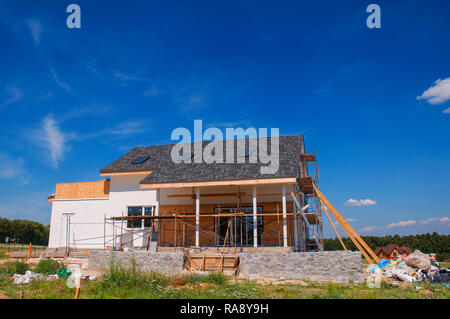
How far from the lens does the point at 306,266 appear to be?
1559cm

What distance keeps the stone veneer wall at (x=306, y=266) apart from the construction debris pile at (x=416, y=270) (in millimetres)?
1744

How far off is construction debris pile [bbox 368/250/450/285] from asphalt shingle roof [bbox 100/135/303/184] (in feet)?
20.7

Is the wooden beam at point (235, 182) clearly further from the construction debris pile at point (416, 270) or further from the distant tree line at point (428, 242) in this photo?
the distant tree line at point (428, 242)

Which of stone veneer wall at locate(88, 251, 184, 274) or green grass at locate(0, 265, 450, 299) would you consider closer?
green grass at locate(0, 265, 450, 299)

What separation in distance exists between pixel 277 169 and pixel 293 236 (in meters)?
4.47

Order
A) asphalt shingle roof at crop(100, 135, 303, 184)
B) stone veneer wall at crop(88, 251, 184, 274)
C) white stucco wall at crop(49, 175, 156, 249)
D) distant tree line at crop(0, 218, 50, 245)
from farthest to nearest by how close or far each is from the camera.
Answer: distant tree line at crop(0, 218, 50, 245) < white stucco wall at crop(49, 175, 156, 249) < asphalt shingle roof at crop(100, 135, 303, 184) < stone veneer wall at crop(88, 251, 184, 274)

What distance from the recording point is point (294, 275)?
15.6 meters

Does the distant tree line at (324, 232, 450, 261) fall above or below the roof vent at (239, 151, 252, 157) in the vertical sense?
below

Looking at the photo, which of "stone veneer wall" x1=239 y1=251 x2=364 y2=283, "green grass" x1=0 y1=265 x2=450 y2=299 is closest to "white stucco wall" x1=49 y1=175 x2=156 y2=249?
"stone veneer wall" x1=239 y1=251 x2=364 y2=283

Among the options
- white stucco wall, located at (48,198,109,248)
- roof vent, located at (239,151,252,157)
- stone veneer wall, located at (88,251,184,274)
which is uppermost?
roof vent, located at (239,151,252,157)

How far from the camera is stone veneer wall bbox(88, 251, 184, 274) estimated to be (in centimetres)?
1712

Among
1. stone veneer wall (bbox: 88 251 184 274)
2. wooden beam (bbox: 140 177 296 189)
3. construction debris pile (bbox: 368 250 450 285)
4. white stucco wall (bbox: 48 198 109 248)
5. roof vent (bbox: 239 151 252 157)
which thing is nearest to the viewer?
construction debris pile (bbox: 368 250 450 285)

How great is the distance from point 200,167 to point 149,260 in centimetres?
773

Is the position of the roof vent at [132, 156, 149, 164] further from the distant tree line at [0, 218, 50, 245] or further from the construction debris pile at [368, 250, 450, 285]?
the distant tree line at [0, 218, 50, 245]
